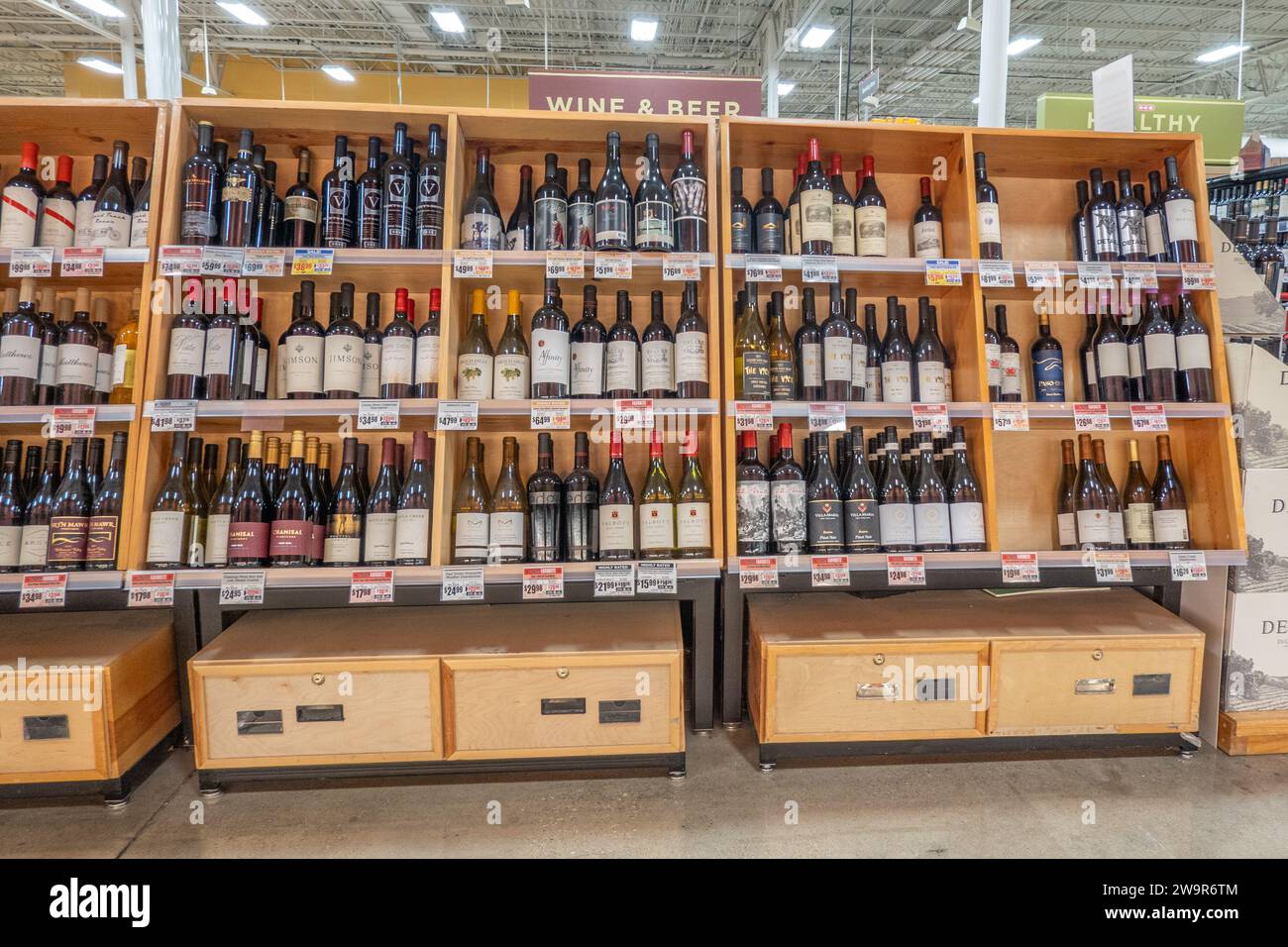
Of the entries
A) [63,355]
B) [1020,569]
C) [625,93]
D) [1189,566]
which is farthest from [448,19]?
[1189,566]

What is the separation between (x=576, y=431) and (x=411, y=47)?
765 cm

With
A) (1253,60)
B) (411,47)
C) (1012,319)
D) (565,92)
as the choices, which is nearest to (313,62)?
(411,47)

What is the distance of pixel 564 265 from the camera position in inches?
82.4

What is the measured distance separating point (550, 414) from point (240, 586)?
3.41 ft

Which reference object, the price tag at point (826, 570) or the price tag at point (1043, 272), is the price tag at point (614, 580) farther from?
the price tag at point (1043, 272)

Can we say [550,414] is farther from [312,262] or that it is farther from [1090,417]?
[1090,417]

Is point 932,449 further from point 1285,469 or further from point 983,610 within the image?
point 1285,469

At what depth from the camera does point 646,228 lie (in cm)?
211

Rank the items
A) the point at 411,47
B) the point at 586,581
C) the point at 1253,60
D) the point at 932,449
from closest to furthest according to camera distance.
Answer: the point at 586,581 → the point at 932,449 → the point at 411,47 → the point at 1253,60

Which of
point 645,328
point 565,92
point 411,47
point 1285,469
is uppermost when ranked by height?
point 411,47

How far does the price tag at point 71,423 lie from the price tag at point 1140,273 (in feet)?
10.9

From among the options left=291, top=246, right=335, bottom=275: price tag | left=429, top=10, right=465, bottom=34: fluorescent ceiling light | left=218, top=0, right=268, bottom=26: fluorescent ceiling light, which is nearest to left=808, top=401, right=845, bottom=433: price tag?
left=291, top=246, right=335, bottom=275: price tag

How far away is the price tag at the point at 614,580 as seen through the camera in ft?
6.55

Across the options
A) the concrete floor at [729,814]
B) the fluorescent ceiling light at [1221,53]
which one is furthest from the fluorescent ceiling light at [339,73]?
the fluorescent ceiling light at [1221,53]
